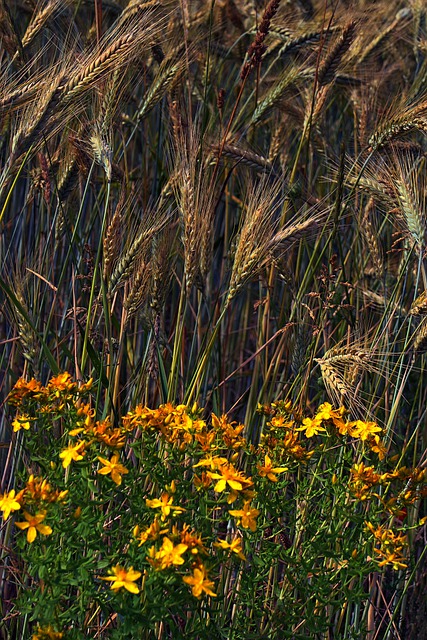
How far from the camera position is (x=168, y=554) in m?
1.45

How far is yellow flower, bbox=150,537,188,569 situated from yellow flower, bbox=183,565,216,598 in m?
0.04

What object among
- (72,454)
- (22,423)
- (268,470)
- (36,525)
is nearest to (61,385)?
(22,423)

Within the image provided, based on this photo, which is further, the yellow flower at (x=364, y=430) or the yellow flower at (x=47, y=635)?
the yellow flower at (x=364, y=430)

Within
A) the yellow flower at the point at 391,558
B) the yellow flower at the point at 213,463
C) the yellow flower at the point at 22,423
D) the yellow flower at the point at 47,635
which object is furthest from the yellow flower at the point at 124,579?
the yellow flower at the point at 391,558

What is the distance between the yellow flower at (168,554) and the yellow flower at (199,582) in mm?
35

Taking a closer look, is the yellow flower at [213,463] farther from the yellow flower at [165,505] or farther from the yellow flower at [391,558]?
the yellow flower at [391,558]

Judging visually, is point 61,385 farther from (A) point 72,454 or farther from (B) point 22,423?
(A) point 72,454

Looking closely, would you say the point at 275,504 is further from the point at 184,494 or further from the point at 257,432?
the point at 257,432

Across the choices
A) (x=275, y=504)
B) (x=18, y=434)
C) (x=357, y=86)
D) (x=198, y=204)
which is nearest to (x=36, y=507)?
(x=275, y=504)

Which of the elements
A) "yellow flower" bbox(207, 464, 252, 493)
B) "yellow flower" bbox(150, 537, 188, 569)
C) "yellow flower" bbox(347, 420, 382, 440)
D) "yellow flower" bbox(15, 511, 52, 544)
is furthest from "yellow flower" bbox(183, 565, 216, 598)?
"yellow flower" bbox(347, 420, 382, 440)

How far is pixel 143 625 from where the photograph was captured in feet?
→ 4.94

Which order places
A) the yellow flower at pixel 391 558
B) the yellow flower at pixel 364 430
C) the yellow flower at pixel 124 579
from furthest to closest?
1. the yellow flower at pixel 364 430
2. the yellow flower at pixel 391 558
3. the yellow flower at pixel 124 579

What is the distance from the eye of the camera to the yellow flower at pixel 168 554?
1438 millimetres

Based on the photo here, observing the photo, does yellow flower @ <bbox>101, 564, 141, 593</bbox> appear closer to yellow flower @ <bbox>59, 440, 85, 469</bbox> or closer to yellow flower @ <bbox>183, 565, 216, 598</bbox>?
yellow flower @ <bbox>183, 565, 216, 598</bbox>
